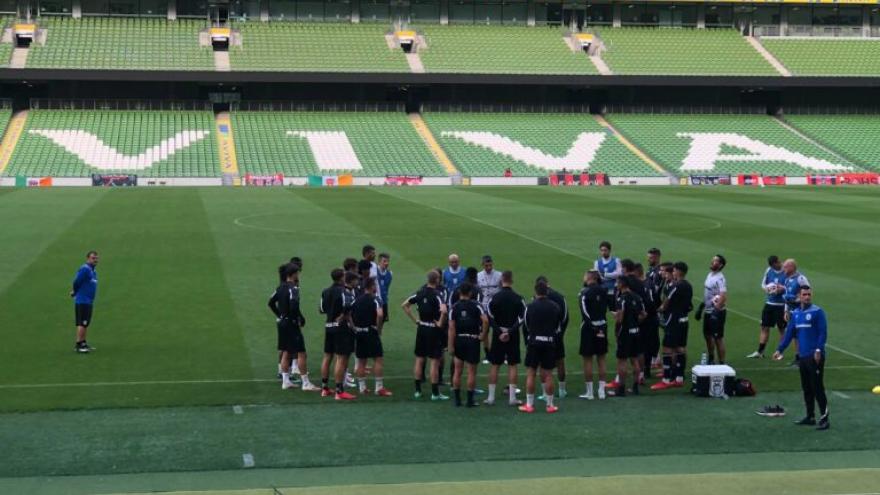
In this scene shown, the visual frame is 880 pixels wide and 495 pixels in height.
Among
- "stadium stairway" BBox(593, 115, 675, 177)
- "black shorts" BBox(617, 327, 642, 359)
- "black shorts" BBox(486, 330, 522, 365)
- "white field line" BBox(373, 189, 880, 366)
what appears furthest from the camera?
"stadium stairway" BBox(593, 115, 675, 177)

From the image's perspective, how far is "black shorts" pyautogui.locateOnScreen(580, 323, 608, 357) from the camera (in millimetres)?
15945

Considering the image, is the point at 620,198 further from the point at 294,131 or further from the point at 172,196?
the point at 294,131

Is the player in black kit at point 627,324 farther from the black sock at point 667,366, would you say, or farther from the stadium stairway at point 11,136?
the stadium stairway at point 11,136

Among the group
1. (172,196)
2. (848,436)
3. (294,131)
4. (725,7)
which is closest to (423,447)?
(848,436)

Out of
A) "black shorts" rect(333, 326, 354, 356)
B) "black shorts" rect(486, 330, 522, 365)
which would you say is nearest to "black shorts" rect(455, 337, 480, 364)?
"black shorts" rect(486, 330, 522, 365)

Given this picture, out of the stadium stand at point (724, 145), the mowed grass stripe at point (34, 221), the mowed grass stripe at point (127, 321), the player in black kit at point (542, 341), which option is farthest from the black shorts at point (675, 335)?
the stadium stand at point (724, 145)

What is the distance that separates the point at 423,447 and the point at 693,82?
75.0 metres

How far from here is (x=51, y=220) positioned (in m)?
42.4

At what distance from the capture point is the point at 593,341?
1603cm

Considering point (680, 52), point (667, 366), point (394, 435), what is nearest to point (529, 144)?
point (680, 52)

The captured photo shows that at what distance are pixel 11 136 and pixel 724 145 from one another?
51045 mm

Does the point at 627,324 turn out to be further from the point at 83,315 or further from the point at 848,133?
the point at 848,133

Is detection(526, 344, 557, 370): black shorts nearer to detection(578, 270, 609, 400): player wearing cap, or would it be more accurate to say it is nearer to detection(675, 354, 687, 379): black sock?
detection(578, 270, 609, 400): player wearing cap

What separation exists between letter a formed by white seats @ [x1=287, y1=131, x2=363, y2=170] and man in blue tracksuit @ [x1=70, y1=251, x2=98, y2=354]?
53.1 meters
